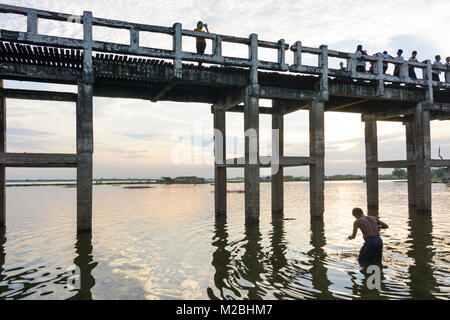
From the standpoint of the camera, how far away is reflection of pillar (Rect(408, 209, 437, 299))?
20.2 feet

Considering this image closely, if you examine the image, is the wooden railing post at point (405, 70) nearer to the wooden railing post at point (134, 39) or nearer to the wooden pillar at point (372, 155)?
the wooden pillar at point (372, 155)

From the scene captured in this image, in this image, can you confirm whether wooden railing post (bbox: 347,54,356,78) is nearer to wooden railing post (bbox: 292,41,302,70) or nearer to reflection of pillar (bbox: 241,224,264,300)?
wooden railing post (bbox: 292,41,302,70)

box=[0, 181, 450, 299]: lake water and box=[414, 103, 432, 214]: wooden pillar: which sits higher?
box=[414, 103, 432, 214]: wooden pillar

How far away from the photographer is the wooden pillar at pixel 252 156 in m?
13.8

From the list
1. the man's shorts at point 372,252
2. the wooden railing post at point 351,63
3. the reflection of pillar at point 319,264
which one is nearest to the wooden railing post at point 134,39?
Answer: the reflection of pillar at point 319,264

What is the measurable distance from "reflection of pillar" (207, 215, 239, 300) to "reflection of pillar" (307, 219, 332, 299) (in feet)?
5.26

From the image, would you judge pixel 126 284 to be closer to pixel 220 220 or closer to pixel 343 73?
pixel 220 220

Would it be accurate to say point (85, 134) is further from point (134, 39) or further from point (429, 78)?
Result: point (429, 78)

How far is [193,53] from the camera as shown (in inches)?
502

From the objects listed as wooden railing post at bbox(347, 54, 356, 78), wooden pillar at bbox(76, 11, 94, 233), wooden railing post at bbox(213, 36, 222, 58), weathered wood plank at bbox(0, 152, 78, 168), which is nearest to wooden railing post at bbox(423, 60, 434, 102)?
wooden railing post at bbox(347, 54, 356, 78)

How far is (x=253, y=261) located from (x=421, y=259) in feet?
13.9

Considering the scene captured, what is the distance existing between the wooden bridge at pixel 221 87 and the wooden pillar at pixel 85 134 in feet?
0.11

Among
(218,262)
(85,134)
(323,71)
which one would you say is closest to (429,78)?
(323,71)
